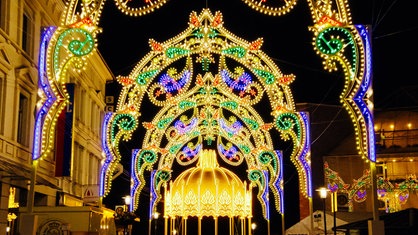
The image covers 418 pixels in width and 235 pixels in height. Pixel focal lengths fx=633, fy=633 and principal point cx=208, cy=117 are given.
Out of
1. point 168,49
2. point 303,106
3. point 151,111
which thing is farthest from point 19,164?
point 303,106

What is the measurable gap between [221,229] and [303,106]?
1782 cm

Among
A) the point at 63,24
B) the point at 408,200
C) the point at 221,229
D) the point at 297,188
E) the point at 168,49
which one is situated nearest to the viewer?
the point at 63,24

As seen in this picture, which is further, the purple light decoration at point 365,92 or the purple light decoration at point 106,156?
the purple light decoration at point 106,156

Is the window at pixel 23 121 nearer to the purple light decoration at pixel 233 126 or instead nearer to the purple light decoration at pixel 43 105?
the purple light decoration at pixel 43 105

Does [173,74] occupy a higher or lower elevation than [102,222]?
higher

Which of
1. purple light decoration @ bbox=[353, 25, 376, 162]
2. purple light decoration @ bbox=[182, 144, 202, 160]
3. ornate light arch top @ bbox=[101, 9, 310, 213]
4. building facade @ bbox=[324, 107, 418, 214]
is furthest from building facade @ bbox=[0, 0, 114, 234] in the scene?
building facade @ bbox=[324, 107, 418, 214]

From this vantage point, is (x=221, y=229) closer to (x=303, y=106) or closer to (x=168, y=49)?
(x=303, y=106)

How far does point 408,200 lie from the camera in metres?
39.3

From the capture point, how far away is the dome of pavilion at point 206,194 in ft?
116

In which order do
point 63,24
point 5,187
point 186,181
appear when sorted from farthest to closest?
point 186,181
point 5,187
point 63,24

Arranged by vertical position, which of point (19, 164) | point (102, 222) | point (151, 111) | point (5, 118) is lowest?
point (102, 222)

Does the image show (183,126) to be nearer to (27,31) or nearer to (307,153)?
(307,153)

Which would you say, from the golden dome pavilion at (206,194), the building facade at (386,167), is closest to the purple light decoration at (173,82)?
the golden dome pavilion at (206,194)

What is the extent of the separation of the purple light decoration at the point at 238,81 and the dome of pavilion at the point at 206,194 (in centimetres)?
1004
